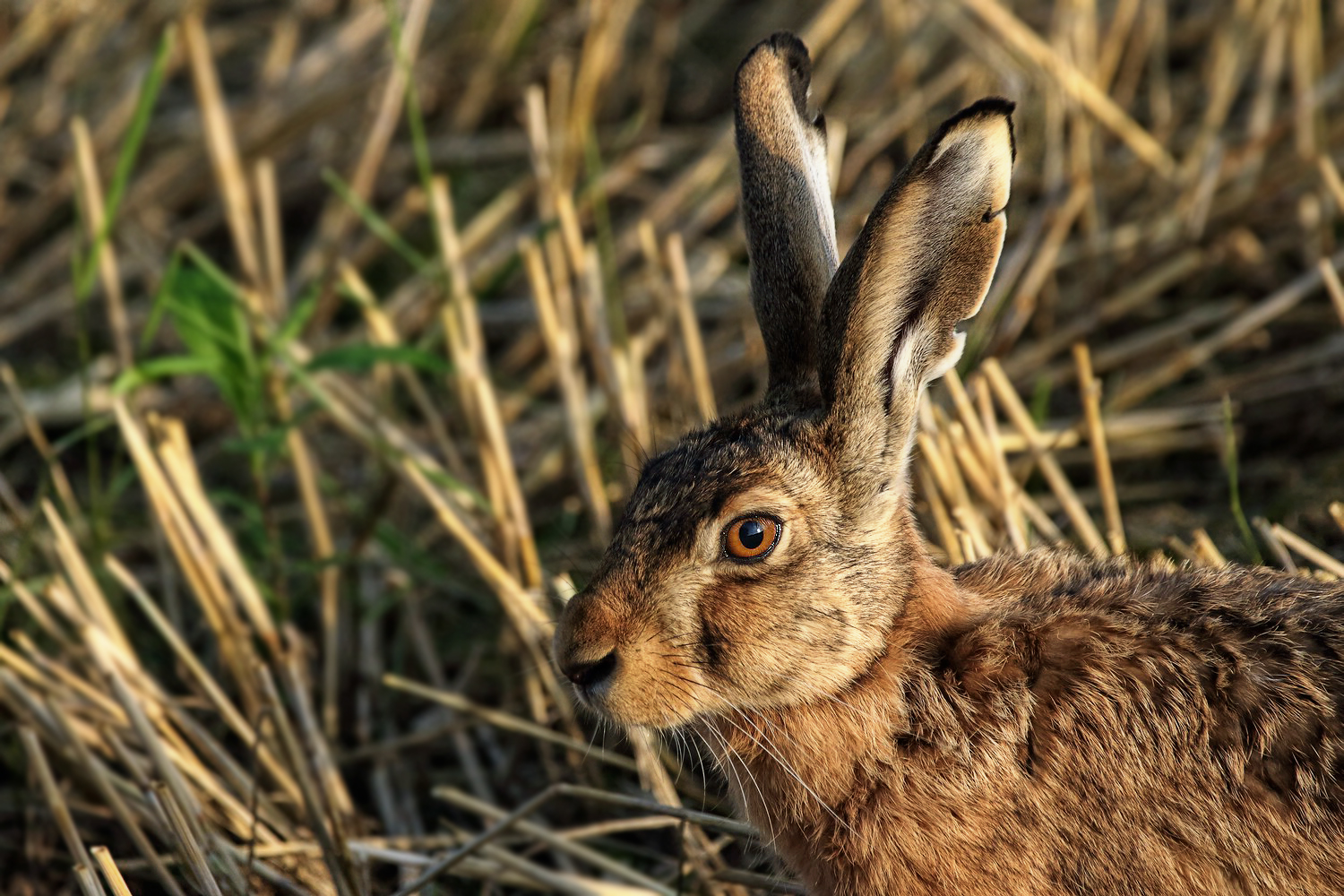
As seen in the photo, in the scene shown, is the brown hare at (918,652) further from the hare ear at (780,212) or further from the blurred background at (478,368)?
the blurred background at (478,368)

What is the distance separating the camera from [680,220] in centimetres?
574

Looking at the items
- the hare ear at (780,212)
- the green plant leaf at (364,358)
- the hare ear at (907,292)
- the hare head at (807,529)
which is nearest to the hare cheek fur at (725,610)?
the hare head at (807,529)

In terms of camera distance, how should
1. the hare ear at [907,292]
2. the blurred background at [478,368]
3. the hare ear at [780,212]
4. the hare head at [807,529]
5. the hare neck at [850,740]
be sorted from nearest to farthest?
1. the hare ear at [907,292]
2. the hare head at [807,529]
3. the hare neck at [850,740]
4. the hare ear at [780,212]
5. the blurred background at [478,368]

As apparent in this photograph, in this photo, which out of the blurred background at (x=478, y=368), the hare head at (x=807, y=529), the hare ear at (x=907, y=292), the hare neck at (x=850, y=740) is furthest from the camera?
the blurred background at (x=478, y=368)

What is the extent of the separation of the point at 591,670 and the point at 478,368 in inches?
63.8

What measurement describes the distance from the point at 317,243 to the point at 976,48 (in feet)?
8.74

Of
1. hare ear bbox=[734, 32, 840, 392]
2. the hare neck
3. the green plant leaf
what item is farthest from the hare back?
the green plant leaf

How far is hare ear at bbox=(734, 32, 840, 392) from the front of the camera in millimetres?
3154

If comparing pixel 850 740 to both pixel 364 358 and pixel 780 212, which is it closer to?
pixel 780 212

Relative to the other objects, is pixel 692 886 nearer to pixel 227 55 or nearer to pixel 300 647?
pixel 300 647

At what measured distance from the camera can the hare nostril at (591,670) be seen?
2.86 m

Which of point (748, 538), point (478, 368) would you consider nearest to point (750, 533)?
point (748, 538)

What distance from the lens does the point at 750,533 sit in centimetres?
293

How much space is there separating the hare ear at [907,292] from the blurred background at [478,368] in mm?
711
